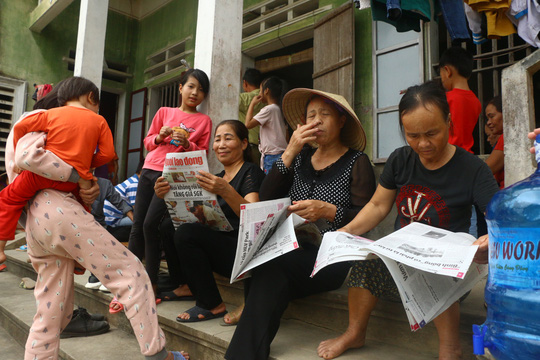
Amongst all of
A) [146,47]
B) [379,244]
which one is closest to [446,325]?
[379,244]

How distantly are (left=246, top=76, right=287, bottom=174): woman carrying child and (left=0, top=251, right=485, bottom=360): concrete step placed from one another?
5.42 ft

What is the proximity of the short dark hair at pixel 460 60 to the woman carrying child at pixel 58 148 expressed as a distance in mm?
2367

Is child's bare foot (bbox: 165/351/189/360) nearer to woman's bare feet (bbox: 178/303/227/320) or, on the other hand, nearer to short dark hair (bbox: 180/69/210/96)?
woman's bare feet (bbox: 178/303/227/320)

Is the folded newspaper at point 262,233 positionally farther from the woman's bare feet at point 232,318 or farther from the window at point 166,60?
the window at point 166,60

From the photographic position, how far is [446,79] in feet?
9.18

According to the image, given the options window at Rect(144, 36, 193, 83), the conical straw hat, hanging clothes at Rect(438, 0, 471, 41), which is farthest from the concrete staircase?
window at Rect(144, 36, 193, 83)

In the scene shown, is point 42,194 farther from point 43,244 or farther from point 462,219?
point 462,219

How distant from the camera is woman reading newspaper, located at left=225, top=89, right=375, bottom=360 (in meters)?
1.49

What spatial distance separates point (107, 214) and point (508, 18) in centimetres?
381

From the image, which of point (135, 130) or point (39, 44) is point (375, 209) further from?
point (39, 44)

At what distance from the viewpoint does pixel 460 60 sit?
271 centimetres

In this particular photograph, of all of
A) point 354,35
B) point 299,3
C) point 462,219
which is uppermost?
point 299,3

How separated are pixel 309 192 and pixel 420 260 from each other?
3.03 feet

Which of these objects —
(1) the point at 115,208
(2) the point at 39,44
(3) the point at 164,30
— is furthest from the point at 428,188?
(2) the point at 39,44
